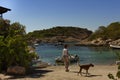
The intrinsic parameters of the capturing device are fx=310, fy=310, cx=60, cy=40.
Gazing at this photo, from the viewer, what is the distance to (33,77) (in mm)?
18531

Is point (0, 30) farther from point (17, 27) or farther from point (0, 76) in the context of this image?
point (0, 76)

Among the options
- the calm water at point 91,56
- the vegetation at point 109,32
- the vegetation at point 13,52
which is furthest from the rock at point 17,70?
the vegetation at point 109,32

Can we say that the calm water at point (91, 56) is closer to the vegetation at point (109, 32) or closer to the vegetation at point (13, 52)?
the vegetation at point (13, 52)

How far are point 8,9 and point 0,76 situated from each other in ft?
44.6

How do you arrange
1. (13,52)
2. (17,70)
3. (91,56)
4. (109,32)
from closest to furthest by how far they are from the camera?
1. (17,70)
2. (13,52)
3. (91,56)
4. (109,32)

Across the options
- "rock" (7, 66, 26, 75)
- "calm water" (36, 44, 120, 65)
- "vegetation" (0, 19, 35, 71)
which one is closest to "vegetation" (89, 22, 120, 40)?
"calm water" (36, 44, 120, 65)

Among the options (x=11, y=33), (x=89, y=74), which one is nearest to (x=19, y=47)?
(x=11, y=33)

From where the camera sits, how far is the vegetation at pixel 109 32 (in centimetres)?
12812

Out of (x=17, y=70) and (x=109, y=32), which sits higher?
(x=109, y=32)

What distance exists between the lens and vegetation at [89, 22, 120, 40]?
5044 inches

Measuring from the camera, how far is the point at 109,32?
138 m

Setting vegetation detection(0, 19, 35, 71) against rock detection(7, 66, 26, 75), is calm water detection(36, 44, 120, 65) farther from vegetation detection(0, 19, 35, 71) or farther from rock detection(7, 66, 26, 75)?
rock detection(7, 66, 26, 75)

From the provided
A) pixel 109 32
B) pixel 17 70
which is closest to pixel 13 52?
pixel 17 70

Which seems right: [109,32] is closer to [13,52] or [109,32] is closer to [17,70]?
[13,52]
